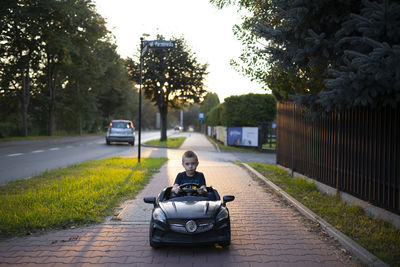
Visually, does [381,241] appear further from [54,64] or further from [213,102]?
[213,102]

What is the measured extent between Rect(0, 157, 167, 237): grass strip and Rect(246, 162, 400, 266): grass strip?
373cm

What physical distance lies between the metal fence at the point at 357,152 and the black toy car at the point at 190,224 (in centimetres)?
258

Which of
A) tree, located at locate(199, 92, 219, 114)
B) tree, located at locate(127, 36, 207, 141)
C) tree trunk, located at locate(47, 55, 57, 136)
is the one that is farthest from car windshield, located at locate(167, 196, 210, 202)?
tree, located at locate(199, 92, 219, 114)

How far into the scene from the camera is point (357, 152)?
→ 19.8 ft

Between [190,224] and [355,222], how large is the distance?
284 cm

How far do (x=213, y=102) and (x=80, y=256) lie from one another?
265ft

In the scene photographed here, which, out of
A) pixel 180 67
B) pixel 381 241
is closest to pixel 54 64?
pixel 180 67

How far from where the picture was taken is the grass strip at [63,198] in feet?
16.5

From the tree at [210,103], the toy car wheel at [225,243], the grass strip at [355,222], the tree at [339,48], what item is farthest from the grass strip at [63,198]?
the tree at [210,103]

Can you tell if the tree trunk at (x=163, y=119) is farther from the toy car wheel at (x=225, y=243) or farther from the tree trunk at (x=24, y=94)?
the toy car wheel at (x=225, y=243)

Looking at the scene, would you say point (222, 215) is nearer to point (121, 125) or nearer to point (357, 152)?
point (357, 152)

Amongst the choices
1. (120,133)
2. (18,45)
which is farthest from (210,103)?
(18,45)

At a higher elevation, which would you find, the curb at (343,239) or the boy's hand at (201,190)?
the boy's hand at (201,190)

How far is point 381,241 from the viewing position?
426cm
